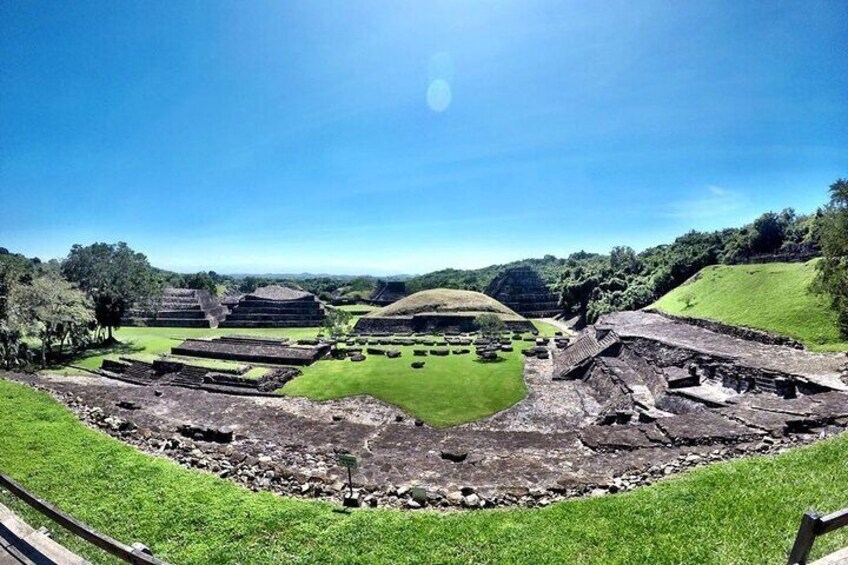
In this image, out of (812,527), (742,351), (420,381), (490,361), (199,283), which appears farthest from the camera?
(199,283)

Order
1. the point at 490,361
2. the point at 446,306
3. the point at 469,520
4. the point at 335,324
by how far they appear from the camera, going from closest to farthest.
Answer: the point at 469,520, the point at 490,361, the point at 335,324, the point at 446,306

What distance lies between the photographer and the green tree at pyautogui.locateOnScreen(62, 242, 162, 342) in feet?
127

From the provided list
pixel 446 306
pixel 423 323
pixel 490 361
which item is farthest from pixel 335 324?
pixel 490 361

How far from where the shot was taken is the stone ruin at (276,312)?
57.2 meters

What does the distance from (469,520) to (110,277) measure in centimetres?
4529

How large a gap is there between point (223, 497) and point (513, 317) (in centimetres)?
4991

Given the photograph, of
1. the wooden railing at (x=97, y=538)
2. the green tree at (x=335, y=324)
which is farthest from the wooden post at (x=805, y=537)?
the green tree at (x=335, y=324)

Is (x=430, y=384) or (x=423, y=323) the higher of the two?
(x=423, y=323)

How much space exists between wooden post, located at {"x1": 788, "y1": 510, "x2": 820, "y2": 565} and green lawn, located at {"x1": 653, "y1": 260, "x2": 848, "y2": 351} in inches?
779

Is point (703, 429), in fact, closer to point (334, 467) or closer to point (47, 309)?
point (334, 467)

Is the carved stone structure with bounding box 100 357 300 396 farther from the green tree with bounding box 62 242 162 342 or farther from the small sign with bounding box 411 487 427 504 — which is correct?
the small sign with bounding box 411 487 427 504

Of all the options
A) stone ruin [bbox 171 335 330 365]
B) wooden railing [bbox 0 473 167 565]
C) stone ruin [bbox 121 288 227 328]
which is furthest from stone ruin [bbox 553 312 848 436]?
stone ruin [bbox 121 288 227 328]

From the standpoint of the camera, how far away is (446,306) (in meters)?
59.2

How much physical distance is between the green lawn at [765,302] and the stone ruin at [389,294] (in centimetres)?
5332
